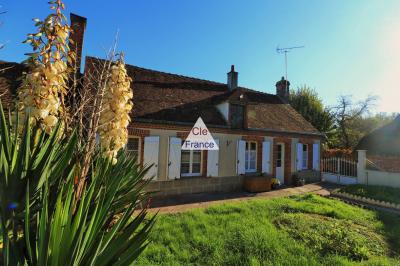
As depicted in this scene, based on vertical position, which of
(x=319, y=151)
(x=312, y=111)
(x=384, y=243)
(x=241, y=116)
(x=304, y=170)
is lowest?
(x=384, y=243)

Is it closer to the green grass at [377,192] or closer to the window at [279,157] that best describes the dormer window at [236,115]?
the window at [279,157]

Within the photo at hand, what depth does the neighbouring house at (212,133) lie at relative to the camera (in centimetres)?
975

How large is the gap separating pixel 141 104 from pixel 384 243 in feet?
29.2

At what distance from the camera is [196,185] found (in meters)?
10.7

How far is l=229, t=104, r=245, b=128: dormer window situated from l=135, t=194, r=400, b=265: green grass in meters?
4.98

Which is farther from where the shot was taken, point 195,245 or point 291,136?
point 291,136

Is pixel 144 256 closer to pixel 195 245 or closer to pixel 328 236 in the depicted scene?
pixel 195 245

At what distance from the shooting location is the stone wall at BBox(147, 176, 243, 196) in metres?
9.77

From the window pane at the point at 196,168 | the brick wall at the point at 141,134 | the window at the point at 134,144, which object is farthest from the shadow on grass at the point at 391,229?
the window at the point at 134,144

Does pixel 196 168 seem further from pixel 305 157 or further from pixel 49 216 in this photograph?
pixel 49 216

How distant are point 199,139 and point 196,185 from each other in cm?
212

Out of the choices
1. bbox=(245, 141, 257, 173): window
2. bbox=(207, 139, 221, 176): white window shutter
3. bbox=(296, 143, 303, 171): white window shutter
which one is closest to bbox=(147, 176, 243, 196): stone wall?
bbox=(207, 139, 221, 176): white window shutter

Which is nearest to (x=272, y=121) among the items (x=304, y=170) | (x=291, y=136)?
(x=291, y=136)

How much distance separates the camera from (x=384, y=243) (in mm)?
5793
